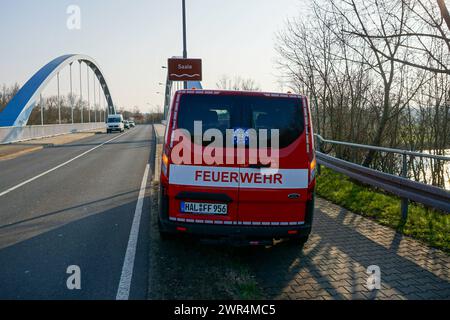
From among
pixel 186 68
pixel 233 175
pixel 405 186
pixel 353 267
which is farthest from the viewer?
pixel 186 68

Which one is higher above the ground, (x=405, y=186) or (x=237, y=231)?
(x=405, y=186)

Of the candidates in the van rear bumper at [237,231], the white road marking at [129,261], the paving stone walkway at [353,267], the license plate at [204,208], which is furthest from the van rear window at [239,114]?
the white road marking at [129,261]

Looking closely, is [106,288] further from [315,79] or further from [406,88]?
[315,79]

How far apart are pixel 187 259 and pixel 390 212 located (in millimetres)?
4039

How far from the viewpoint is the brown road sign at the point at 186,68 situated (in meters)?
18.0

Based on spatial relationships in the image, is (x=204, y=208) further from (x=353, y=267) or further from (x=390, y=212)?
(x=390, y=212)

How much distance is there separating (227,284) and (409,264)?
90.2 inches

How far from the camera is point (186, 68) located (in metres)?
18.2

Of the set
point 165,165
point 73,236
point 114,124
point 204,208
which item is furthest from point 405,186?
point 114,124

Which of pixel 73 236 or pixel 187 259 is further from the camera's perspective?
pixel 73 236

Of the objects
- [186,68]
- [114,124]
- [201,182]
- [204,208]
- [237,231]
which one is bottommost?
[237,231]

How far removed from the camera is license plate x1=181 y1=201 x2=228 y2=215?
426 cm

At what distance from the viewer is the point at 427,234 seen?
5445 mm

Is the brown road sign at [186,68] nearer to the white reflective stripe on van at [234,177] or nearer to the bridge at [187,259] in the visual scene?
the bridge at [187,259]
